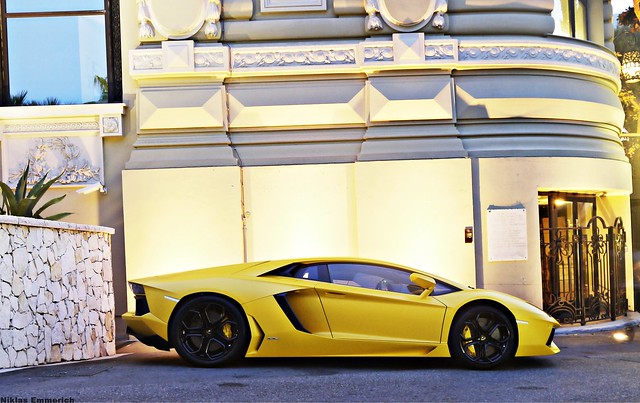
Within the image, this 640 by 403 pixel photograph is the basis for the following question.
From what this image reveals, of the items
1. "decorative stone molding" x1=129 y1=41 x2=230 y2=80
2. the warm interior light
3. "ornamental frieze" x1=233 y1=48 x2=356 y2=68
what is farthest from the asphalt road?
"ornamental frieze" x1=233 y1=48 x2=356 y2=68

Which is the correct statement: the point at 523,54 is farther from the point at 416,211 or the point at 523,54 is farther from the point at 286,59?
the point at 286,59

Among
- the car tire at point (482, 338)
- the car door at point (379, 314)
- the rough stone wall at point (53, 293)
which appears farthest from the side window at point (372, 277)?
the rough stone wall at point (53, 293)

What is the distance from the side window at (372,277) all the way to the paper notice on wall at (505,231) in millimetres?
4571

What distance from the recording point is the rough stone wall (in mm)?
8789

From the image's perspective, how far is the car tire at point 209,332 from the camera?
9.01 metres

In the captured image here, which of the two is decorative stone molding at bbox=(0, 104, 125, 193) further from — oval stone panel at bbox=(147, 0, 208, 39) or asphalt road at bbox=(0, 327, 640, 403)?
asphalt road at bbox=(0, 327, 640, 403)

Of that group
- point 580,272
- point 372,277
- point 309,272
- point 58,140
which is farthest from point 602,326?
point 58,140

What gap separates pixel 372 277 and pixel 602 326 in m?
5.98

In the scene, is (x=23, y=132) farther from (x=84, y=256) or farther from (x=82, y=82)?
(x=84, y=256)

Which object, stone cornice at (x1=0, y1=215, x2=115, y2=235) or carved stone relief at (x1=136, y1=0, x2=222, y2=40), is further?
carved stone relief at (x1=136, y1=0, x2=222, y2=40)

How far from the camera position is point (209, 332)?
356 inches

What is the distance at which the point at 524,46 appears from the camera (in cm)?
1387

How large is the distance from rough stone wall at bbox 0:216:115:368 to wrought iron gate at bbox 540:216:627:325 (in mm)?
6644

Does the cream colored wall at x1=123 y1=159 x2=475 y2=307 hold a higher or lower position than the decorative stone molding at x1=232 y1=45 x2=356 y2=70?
lower
